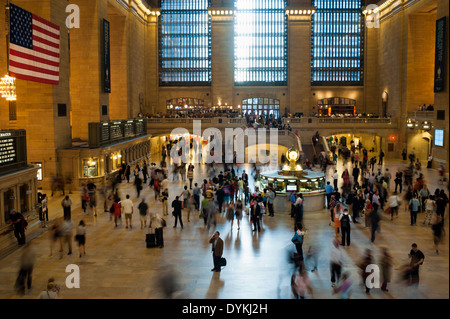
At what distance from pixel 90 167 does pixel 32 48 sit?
7.06 metres

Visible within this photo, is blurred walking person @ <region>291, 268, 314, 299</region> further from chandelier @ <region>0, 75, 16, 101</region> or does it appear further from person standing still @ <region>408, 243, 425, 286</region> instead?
chandelier @ <region>0, 75, 16, 101</region>

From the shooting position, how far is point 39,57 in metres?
20.9

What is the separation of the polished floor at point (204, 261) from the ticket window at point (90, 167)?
6.41 metres

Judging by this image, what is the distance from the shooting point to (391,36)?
4347 centimetres

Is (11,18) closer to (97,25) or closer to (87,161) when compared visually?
(87,161)

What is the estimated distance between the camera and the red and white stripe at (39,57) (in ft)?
61.9

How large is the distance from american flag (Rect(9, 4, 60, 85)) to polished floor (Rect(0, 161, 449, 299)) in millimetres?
6690

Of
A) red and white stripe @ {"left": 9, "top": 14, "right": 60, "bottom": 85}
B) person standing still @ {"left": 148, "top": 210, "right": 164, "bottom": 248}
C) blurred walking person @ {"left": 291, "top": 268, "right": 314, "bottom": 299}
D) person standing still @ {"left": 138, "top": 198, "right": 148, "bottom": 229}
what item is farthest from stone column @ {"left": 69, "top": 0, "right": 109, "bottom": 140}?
blurred walking person @ {"left": 291, "top": 268, "right": 314, "bottom": 299}

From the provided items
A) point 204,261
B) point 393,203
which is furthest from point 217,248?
point 393,203

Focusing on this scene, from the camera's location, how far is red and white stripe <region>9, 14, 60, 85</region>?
18.9 metres

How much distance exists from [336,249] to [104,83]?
25926 millimetres

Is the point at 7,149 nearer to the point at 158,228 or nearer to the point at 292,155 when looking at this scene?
the point at 158,228

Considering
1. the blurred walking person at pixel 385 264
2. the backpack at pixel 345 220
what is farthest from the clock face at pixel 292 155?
the blurred walking person at pixel 385 264
